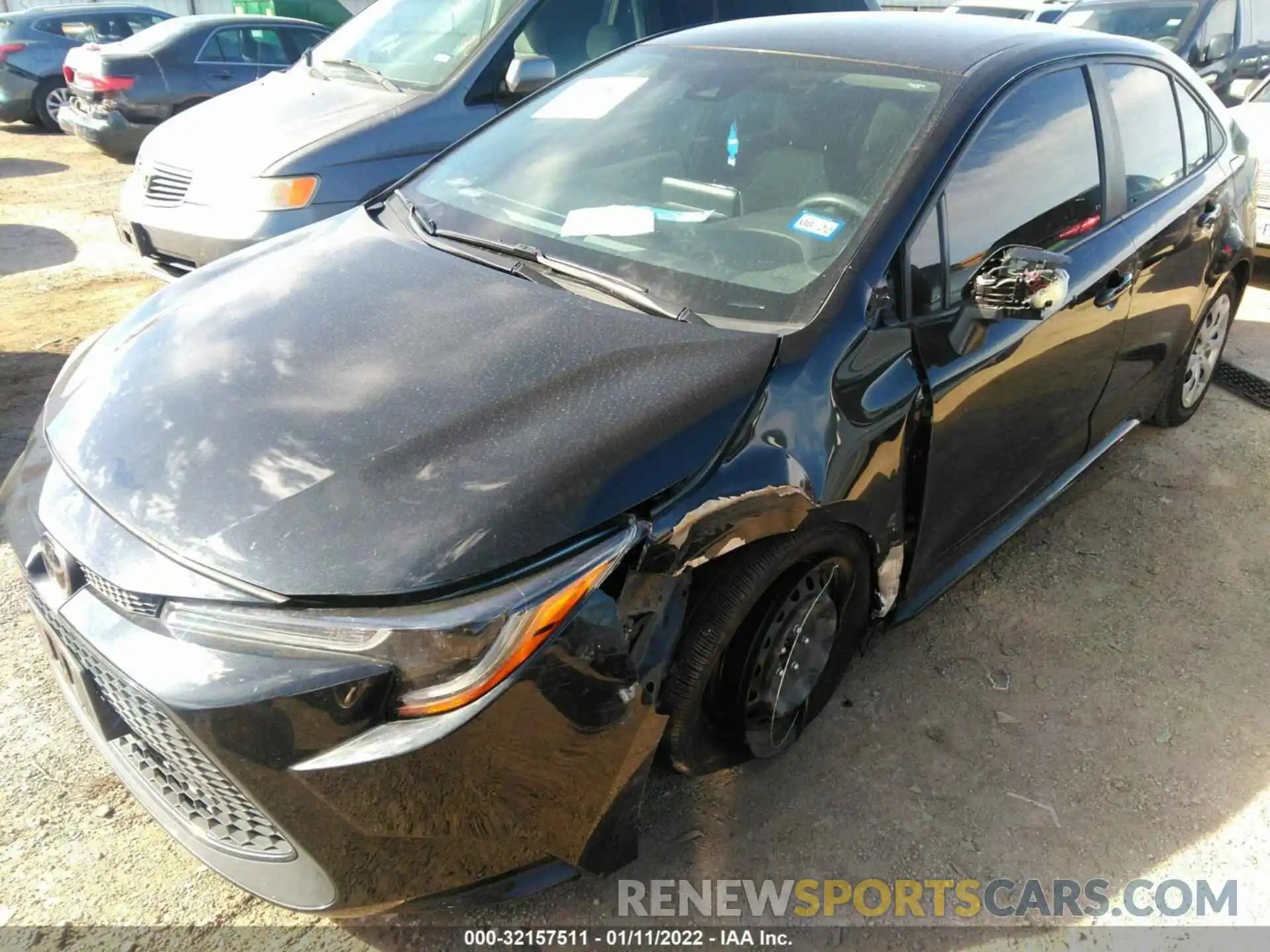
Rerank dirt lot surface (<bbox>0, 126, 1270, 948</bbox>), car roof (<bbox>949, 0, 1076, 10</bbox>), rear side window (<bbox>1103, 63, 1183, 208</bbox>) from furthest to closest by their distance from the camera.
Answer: car roof (<bbox>949, 0, 1076, 10</bbox>)
rear side window (<bbox>1103, 63, 1183, 208</bbox>)
dirt lot surface (<bbox>0, 126, 1270, 948</bbox>)

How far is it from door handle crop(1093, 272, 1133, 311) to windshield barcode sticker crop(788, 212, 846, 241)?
1.05 metres

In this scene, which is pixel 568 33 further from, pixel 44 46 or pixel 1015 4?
pixel 44 46

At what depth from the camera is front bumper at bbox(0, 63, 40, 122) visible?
10.5 meters

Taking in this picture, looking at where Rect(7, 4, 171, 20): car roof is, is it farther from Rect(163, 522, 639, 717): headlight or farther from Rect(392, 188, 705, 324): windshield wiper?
Rect(163, 522, 639, 717): headlight

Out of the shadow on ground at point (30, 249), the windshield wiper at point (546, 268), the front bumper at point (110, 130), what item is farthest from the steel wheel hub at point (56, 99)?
the windshield wiper at point (546, 268)

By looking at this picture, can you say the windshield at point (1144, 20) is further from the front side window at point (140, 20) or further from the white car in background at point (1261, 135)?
the front side window at point (140, 20)

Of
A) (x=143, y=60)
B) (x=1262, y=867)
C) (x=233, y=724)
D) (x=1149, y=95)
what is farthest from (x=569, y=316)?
(x=143, y=60)

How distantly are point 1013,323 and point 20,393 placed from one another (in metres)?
4.17

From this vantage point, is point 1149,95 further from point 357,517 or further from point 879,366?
point 357,517

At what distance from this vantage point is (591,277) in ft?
7.39

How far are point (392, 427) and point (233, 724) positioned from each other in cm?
61

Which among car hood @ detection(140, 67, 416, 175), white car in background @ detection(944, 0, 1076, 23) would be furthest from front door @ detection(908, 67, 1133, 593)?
white car in background @ detection(944, 0, 1076, 23)

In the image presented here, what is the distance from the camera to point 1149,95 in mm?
3207
